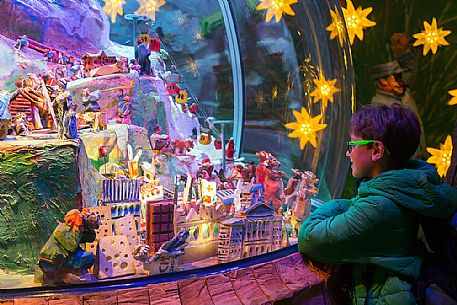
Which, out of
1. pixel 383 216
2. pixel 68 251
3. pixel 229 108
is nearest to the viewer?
pixel 383 216

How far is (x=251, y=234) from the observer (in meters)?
1.54

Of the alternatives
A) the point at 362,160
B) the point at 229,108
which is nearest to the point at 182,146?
the point at 229,108

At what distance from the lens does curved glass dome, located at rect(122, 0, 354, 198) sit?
1550mm

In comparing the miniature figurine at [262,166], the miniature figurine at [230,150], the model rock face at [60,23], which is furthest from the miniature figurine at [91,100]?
the miniature figurine at [262,166]

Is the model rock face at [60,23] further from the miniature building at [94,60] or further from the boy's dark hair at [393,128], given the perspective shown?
the boy's dark hair at [393,128]

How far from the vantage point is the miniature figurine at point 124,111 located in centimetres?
139

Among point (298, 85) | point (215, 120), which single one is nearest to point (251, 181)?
point (215, 120)

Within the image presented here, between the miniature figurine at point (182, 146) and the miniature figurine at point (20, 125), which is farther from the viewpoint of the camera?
the miniature figurine at point (182, 146)

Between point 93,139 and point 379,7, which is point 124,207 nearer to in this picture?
point 93,139

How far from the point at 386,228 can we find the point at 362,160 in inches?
5.3

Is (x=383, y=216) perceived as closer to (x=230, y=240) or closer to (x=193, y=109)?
(x=230, y=240)

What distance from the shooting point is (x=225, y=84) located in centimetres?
161

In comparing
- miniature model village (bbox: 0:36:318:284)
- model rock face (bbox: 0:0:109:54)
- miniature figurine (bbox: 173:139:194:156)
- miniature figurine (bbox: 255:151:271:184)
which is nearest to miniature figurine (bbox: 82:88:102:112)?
miniature model village (bbox: 0:36:318:284)

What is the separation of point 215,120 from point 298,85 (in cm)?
33
